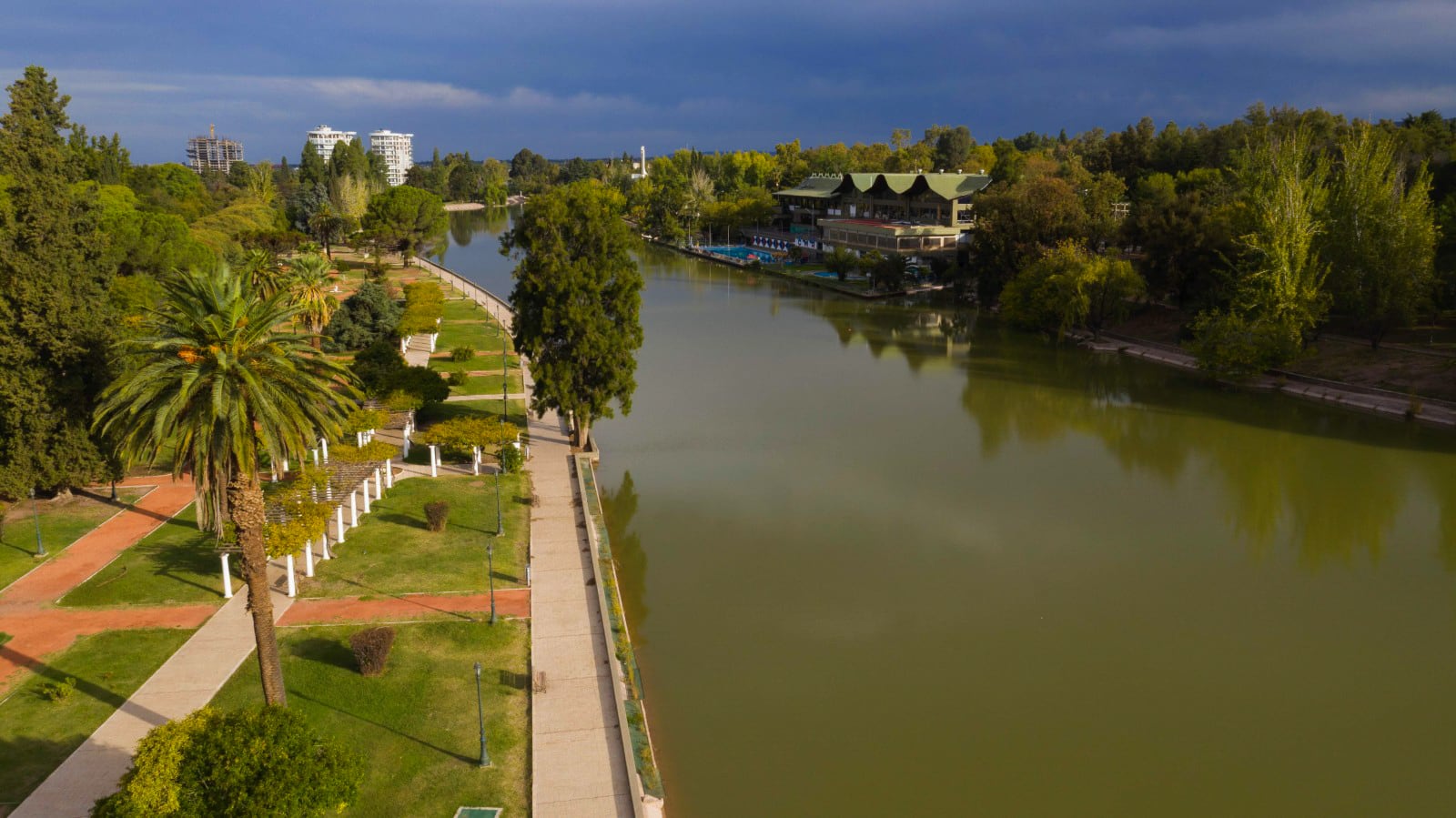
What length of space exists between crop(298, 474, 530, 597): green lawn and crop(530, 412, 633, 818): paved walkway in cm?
79

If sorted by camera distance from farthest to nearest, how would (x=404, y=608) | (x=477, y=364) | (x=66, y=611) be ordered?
(x=477, y=364), (x=404, y=608), (x=66, y=611)

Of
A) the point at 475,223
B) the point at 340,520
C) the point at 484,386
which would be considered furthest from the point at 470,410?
the point at 475,223

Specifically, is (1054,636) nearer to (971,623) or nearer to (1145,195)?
(971,623)

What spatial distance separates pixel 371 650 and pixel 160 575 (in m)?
8.37

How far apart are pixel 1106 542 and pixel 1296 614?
209 inches

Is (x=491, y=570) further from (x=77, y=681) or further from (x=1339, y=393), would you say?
(x=1339, y=393)

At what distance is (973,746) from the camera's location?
61.5ft

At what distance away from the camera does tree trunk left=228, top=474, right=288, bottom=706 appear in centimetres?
1653

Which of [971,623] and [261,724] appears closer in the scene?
[261,724]

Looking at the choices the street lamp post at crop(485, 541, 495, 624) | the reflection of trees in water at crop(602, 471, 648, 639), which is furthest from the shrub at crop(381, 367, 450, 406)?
the street lamp post at crop(485, 541, 495, 624)

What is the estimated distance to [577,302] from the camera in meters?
33.1

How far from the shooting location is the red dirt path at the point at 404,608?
2198cm

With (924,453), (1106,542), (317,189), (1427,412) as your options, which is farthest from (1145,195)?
(317,189)

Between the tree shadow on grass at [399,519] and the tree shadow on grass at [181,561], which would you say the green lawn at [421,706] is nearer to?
the tree shadow on grass at [181,561]
